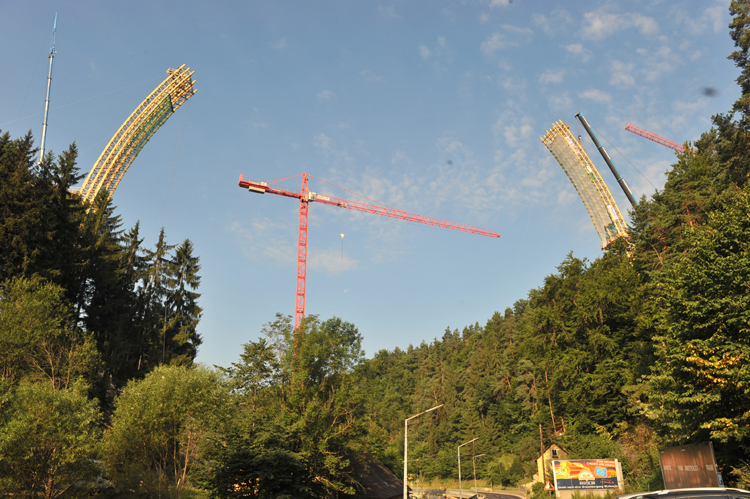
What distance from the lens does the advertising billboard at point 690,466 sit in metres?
21.6

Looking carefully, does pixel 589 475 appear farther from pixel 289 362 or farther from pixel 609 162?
pixel 609 162

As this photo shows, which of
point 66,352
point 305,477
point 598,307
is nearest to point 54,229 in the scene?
point 66,352

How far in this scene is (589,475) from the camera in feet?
132

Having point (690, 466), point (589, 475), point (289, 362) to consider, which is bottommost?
point (589, 475)

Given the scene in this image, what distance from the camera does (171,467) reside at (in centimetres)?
3597

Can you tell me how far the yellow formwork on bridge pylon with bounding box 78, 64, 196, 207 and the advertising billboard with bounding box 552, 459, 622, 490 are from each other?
2626 inches

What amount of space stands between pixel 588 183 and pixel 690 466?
7378cm

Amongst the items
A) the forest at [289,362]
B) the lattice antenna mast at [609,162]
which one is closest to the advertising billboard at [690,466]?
the forest at [289,362]

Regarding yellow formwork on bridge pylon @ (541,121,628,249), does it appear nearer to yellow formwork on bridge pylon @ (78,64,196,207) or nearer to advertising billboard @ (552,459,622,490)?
advertising billboard @ (552,459,622,490)

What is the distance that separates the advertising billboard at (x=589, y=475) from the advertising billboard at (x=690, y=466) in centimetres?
1670

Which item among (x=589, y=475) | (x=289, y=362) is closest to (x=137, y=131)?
(x=289, y=362)

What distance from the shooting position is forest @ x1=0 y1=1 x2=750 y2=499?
24.7 meters

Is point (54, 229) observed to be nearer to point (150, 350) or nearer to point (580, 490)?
point (150, 350)

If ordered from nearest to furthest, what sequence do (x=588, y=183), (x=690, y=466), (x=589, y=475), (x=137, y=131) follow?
(x=690, y=466) → (x=589, y=475) → (x=137, y=131) → (x=588, y=183)
